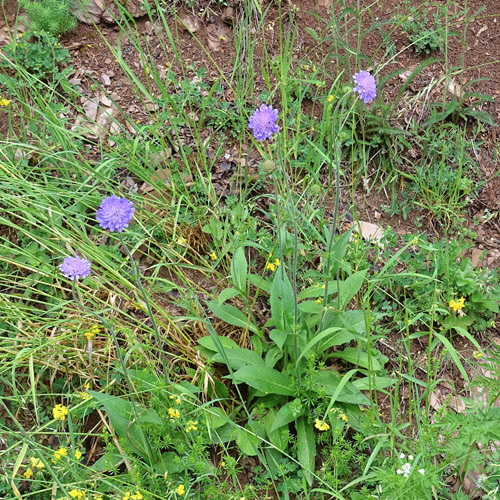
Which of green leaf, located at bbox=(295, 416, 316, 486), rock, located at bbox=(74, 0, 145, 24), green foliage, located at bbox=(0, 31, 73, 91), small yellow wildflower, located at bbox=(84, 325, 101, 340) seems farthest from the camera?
rock, located at bbox=(74, 0, 145, 24)

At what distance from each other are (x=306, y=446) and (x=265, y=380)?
0.95 feet

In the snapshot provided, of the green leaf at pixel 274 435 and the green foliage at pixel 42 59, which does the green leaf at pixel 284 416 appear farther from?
the green foliage at pixel 42 59

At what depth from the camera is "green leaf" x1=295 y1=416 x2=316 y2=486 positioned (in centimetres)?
192

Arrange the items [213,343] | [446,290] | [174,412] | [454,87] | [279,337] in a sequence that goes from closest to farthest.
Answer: [174,412] < [279,337] < [213,343] < [446,290] < [454,87]

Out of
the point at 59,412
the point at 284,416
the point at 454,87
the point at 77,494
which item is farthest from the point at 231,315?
the point at 454,87

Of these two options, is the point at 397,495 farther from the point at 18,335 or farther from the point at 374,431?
the point at 18,335

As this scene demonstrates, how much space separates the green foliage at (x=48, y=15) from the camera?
298 centimetres

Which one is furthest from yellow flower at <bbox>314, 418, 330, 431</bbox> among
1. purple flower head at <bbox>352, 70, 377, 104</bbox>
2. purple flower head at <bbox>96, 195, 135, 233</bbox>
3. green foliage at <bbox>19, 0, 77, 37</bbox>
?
green foliage at <bbox>19, 0, 77, 37</bbox>

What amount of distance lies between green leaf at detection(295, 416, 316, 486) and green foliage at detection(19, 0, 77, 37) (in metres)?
2.61

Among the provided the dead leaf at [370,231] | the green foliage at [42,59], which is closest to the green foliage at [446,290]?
the dead leaf at [370,231]

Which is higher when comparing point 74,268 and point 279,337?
point 74,268

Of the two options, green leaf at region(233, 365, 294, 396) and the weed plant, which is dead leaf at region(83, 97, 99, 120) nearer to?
the weed plant

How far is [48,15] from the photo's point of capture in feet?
9.89

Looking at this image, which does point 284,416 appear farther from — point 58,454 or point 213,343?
point 58,454
